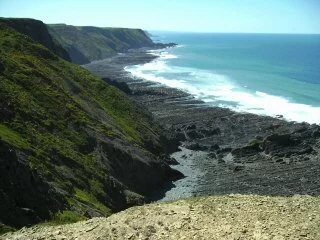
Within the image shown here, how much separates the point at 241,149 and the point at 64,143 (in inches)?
1183

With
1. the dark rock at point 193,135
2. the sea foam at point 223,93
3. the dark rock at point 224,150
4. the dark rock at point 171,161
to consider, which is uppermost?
the sea foam at point 223,93

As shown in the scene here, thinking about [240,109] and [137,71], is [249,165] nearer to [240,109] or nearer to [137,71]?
[240,109]

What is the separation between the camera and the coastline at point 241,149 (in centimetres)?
5338

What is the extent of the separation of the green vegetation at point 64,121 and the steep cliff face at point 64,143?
0.42 ft

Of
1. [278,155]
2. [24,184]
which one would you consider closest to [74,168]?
[24,184]

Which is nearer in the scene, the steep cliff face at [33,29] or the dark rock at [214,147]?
the dark rock at [214,147]

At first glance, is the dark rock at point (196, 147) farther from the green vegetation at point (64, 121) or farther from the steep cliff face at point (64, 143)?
the green vegetation at point (64, 121)

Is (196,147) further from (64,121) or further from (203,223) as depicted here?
(203,223)

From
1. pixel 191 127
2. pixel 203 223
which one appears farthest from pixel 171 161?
pixel 203 223

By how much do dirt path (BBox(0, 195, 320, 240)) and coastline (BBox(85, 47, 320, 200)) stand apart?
23185 millimetres

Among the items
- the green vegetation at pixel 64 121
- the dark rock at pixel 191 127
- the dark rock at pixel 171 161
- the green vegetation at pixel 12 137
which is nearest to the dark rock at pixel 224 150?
the dark rock at pixel 171 161

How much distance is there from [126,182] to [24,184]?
19333 mm

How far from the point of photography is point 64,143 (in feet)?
160

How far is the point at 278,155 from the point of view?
210 feet
